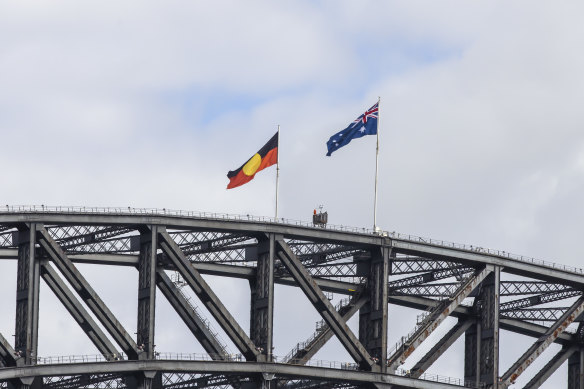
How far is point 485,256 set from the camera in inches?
5344

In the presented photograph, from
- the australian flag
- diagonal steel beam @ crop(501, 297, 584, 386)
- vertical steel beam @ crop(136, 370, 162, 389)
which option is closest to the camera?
vertical steel beam @ crop(136, 370, 162, 389)

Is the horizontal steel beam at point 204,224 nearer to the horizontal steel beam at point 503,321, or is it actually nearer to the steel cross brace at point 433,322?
the steel cross brace at point 433,322

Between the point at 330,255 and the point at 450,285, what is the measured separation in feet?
30.2

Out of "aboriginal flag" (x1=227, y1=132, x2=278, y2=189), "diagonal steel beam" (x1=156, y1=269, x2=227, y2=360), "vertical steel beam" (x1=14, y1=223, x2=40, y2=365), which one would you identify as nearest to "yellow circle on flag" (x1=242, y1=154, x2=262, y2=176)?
"aboriginal flag" (x1=227, y1=132, x2=278, y2=189)

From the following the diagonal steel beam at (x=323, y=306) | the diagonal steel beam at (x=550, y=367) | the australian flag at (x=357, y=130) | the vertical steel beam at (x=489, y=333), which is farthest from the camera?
the diagonal steel beam at (x=550, y=367)

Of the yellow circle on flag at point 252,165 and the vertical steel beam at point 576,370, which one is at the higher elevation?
the yellow circle on flag at point 252,165

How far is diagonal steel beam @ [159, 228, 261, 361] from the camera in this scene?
126m

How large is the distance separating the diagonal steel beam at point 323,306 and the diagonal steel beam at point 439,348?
439 centimetres

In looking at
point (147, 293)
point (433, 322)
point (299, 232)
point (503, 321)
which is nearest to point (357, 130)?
point (299, 232)

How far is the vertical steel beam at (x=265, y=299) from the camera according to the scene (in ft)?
420

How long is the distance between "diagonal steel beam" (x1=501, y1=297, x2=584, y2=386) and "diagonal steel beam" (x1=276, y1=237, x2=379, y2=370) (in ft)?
Answer: 38.5

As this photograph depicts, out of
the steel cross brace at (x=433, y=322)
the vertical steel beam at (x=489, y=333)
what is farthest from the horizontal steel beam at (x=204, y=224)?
the vertical steel beam at (x=489, y=333)

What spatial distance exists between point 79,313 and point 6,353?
20.0 feet

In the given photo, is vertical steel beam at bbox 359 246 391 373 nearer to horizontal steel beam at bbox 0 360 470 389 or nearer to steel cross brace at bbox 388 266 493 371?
steel cross brace at bbox 388 266 493 371
